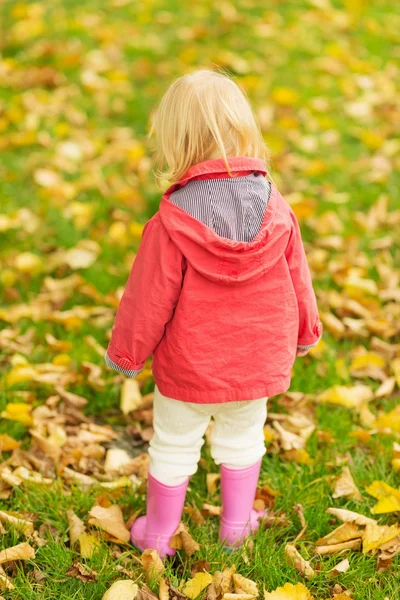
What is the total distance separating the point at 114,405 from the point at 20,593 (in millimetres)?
946

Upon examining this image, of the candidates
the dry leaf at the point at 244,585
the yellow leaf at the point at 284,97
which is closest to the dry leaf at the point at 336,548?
the dry leaf at the point at 244,585

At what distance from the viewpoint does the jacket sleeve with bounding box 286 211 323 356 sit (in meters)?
2.15

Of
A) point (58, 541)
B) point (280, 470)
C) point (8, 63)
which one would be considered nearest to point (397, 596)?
point (280, 470)

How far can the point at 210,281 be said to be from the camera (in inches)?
80.8

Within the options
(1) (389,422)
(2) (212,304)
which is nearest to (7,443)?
(2) (212,304)

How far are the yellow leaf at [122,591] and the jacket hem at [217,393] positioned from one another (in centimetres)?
50

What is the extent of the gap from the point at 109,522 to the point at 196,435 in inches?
15.6

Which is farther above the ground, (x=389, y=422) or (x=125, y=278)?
(x=389, y=422)

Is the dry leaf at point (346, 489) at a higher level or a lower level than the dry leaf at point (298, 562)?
lower

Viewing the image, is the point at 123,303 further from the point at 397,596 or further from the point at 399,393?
the point at 399,393

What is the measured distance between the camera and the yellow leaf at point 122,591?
82.0 inches

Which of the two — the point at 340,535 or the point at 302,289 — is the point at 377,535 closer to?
the point at 340,535

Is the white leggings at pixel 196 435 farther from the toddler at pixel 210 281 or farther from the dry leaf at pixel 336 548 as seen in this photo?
the dry leaf at pixel 336 548

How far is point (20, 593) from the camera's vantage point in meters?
2.17
